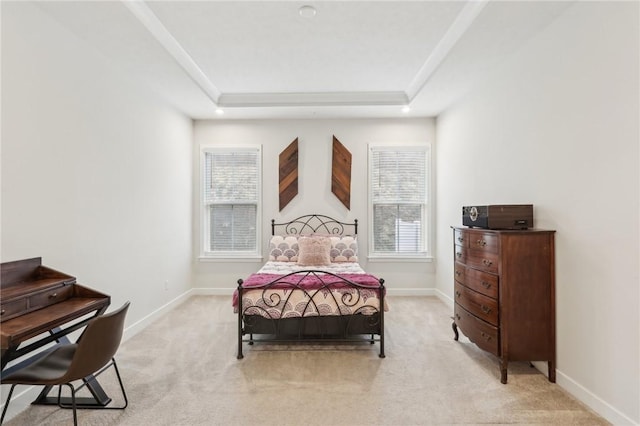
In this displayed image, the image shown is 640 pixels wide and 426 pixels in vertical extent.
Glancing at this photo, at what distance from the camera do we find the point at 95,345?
6.02ft

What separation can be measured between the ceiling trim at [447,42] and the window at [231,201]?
2543mm

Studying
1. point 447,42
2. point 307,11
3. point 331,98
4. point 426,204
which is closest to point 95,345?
point 307,11

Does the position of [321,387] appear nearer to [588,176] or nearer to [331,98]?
→ [588,176]

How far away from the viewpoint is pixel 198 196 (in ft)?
16.8

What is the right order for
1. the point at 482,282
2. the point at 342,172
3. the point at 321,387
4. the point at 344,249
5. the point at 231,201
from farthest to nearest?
the point at 231,201 < the point at 342,172 < the point at 344,249 < the point at 482,282 < the point at 321,387

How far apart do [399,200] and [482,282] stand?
8.21ft

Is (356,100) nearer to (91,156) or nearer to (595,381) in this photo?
(91,156)

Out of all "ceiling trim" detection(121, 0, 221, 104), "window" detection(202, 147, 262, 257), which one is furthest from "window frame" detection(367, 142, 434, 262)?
"ceiling trim" detection(121, 0, 221, 104)

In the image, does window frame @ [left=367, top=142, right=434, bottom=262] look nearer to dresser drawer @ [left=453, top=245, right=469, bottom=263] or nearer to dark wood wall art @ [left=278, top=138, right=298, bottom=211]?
dark wood wall art @ [left=278, top=138, right=298, bottom=211]

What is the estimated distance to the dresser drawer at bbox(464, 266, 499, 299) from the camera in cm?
255

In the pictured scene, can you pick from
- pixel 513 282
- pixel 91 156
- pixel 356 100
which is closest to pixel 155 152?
pixel 91 156

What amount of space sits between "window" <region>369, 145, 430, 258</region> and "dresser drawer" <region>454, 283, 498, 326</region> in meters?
1.91

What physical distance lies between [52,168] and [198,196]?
2.66 m

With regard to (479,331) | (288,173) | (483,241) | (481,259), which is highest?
(288,173)
